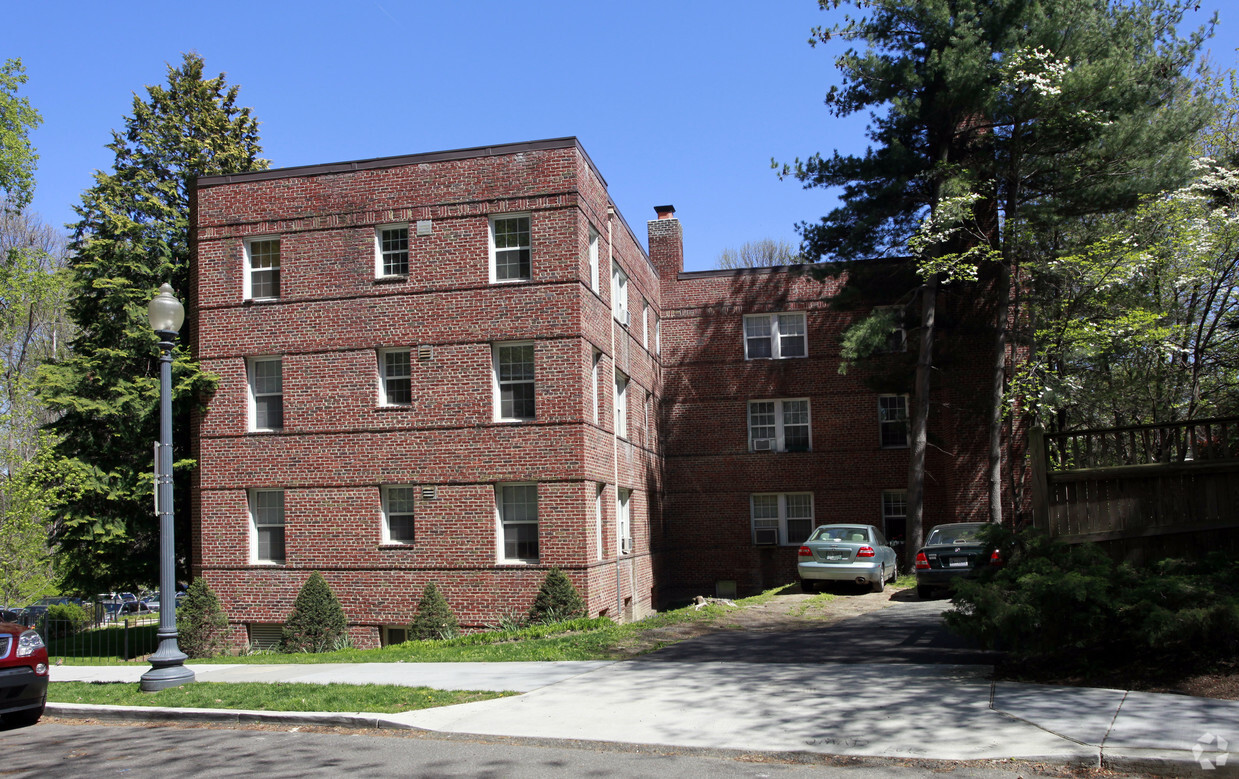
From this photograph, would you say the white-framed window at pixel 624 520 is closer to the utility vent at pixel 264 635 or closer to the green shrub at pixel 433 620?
the green shrub at pixel 433 620

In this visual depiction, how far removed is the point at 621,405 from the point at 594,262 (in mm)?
4135

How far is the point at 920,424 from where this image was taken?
24.0m

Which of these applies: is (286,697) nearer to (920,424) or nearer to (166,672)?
(166,672)

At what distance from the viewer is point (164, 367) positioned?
1230 centimetres

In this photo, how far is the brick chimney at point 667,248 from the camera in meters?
28.8

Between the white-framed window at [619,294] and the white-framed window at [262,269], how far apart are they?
7.47 metres

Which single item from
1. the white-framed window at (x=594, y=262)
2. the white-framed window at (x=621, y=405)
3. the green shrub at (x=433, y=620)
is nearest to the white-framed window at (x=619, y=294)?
the white-framed window at (x=621, y=405)

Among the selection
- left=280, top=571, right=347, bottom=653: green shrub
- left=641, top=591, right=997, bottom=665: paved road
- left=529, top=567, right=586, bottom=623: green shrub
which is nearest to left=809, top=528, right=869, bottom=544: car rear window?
left=641, top=591, right=997, bottom=665: paved road

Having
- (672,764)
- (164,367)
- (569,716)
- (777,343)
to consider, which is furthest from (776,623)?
(777,343)

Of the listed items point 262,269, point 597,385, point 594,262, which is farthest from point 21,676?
point 594,262

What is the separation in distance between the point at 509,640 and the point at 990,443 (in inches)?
548

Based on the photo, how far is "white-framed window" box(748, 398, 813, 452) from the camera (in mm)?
27531

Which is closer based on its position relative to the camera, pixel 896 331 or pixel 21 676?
pixel 21 676

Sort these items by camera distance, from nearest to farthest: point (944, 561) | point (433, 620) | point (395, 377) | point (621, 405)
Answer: point (944, 561)
point (433, 620)
point (395, 377)
point (621, 405)
